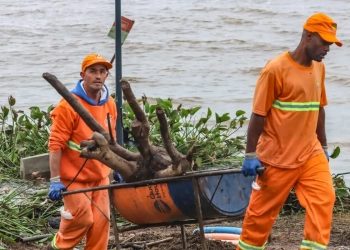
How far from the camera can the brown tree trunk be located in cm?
520

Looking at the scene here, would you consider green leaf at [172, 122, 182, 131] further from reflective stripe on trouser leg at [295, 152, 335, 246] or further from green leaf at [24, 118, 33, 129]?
reflective stripe on trouser leg at [295, 152, 335, 246]

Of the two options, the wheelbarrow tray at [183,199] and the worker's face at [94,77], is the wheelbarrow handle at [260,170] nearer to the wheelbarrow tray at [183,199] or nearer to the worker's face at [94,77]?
the wheelbarrow tray at [183,199]

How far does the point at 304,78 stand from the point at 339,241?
2.04m

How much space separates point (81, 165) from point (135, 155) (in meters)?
0.38

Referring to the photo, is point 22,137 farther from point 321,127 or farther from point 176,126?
point 321,127

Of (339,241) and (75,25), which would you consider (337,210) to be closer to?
(339,241)

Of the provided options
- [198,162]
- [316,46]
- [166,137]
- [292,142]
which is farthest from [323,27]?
[198,162]

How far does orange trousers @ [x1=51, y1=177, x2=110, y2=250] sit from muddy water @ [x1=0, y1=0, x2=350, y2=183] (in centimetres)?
539

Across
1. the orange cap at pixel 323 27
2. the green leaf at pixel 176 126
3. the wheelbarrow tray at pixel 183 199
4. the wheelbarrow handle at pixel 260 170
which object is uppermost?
Answer: the orange cap at pixel 323 27

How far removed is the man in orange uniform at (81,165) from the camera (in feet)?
18.4

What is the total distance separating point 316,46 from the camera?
5.21 m

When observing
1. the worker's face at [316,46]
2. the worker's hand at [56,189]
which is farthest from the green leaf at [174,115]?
the worker's face at [316,46]

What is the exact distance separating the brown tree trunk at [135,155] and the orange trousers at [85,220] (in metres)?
0.29

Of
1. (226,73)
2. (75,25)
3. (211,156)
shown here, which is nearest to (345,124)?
(226,73)
